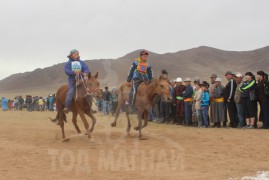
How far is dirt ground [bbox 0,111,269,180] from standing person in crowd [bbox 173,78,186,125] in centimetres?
627

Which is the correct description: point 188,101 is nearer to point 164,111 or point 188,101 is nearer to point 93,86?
point 164,111

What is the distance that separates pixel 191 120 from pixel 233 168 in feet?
38.2

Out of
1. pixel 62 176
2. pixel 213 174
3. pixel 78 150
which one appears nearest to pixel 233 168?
pixel 213 174

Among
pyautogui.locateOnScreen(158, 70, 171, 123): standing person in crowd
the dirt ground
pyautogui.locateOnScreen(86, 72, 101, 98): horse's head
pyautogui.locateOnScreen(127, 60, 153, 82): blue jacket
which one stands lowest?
the dirt ground

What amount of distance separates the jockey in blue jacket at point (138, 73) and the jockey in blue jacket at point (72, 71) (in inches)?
75.6

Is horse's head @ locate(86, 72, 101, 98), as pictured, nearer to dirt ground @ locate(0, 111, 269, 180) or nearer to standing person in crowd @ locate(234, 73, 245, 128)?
dirt ground @ locate(0, 111, 269, 180)

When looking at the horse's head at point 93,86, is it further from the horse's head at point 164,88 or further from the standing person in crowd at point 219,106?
the standing person in crowd at point 219,106

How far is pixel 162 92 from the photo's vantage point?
14.0 meters

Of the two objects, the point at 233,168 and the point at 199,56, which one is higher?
the point at 199,56

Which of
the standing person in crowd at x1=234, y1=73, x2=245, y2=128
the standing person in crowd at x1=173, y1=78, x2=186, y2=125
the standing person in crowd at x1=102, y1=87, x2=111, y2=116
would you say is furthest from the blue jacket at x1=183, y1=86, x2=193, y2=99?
the standing person in crowd at x1=102, y1=87, x2=111, y2=116

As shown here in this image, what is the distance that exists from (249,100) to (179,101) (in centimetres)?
436

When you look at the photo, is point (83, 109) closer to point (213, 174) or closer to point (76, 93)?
point (76, 93)

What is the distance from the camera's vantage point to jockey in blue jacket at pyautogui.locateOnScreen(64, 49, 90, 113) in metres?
13.5

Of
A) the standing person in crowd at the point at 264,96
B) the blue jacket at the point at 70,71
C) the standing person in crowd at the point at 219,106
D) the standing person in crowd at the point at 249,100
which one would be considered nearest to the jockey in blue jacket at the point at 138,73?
the blue jacket at the point at 70,71
